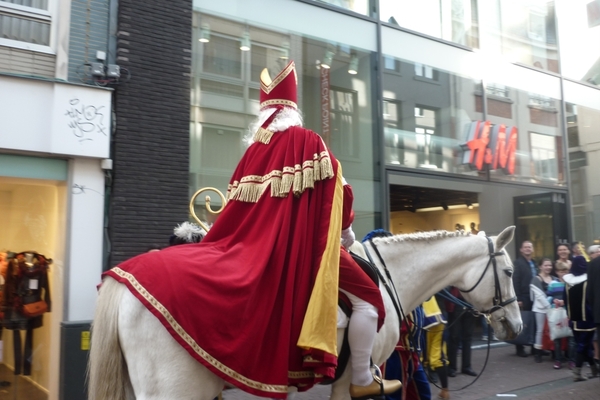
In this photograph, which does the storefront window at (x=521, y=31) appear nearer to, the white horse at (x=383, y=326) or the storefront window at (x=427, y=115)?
the storefront window at (x=427, y=115)

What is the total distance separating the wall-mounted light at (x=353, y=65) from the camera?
10.6 m

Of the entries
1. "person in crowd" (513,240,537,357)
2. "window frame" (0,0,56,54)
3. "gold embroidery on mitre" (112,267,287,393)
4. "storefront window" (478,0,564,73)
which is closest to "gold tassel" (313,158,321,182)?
"gold embroidery on mitre" (112,267,287,393)

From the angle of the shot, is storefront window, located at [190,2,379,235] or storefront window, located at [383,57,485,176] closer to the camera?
storefront window, located at [190,2,379,235]

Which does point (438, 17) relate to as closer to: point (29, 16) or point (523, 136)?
point (523, 136)

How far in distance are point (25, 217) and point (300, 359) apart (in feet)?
17.0

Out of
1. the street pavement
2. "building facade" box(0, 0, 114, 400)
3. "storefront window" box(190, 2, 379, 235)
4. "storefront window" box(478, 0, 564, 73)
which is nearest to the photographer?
"building facade" box(0, 0, 114, 400)

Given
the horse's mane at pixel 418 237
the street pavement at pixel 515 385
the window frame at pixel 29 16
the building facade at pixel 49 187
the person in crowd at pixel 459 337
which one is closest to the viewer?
the horse's mane at pixel 418 237

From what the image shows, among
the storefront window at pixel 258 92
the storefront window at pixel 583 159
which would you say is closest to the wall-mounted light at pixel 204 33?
the storefront window at pixel 258 92

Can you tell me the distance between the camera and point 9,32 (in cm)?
705

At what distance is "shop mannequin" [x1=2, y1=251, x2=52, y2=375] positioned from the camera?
686cm

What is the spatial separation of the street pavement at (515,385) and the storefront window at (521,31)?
711cm

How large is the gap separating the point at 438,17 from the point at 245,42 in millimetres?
4979

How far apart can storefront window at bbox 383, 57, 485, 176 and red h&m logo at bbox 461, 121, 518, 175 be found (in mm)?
142

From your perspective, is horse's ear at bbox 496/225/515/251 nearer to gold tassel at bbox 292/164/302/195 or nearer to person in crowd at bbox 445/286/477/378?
gold tassel at bbox 292/164/302/195
